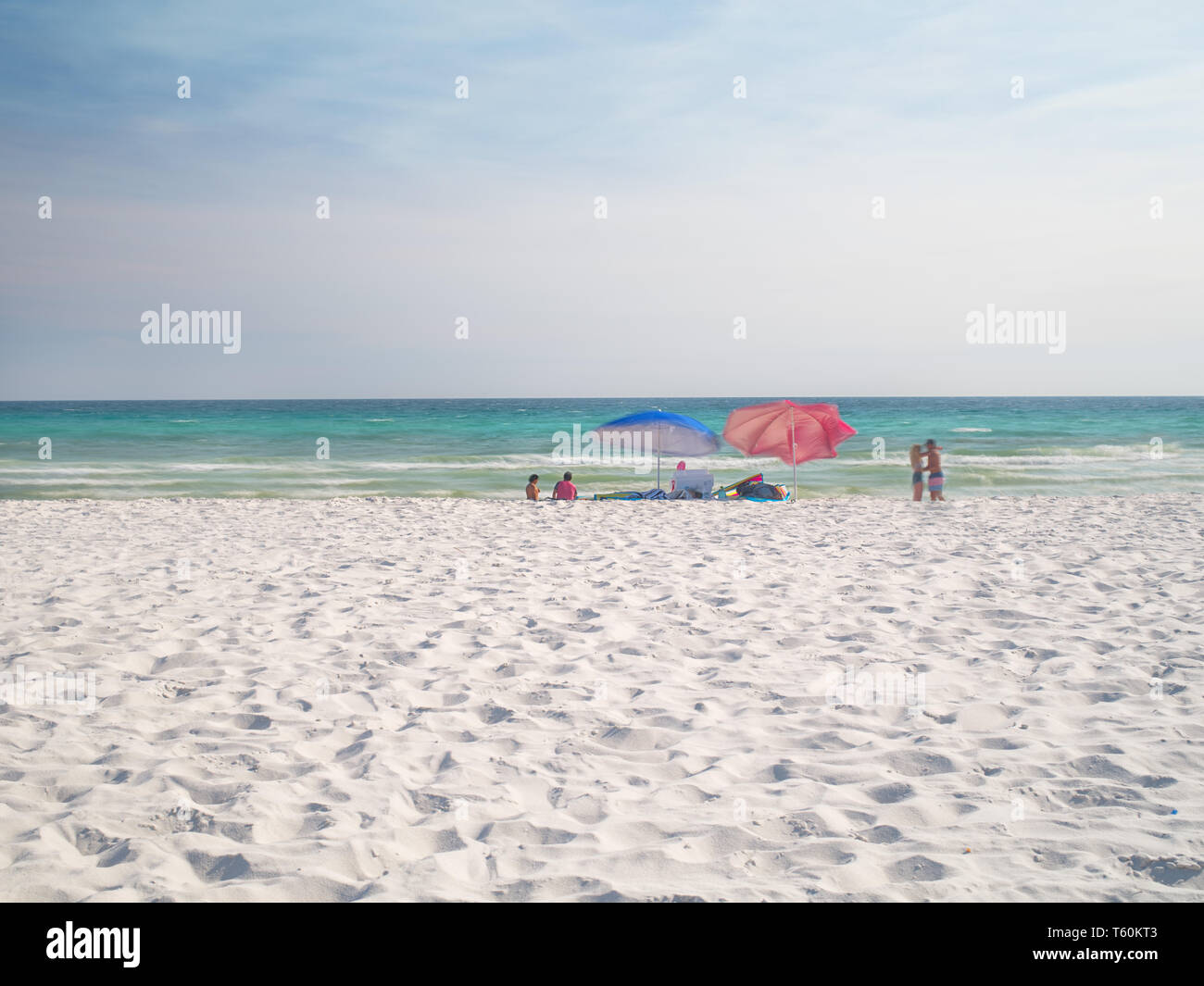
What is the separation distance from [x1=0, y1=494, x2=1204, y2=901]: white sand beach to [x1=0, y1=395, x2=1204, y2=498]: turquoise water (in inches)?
414

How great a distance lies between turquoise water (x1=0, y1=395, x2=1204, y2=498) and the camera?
21.5m

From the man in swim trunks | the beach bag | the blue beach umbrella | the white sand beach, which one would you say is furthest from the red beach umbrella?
the white sand beach

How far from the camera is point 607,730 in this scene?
4105 mm

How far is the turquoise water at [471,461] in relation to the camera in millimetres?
21469

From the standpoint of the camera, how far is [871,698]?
449 cm

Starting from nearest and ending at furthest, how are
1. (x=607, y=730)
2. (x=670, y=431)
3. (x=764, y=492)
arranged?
1. (x=607, y=730)
2. (x=670, y=431)
3. (x=764, y=492)

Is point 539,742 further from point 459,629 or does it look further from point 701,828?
point 459,629

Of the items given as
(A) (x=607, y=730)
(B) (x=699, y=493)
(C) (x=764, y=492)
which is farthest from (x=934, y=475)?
(A) (x=607, y=730)

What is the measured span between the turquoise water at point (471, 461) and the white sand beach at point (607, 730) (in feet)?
34.5

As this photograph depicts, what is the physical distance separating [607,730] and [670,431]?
1160 cm

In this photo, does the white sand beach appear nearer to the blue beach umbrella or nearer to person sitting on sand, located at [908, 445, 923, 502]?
the blue beach umbrella

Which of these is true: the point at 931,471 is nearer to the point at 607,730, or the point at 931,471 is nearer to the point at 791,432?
the point at 791,432

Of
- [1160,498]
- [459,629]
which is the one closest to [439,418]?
[1160,498]
